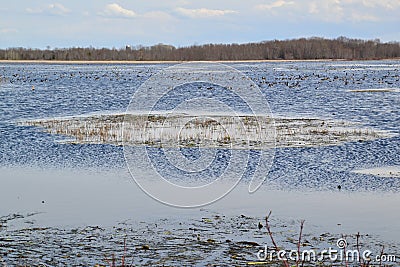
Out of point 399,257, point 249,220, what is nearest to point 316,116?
point 249,220

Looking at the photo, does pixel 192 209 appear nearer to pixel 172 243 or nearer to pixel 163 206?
pixel 163 206

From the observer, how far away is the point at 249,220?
35.7ft

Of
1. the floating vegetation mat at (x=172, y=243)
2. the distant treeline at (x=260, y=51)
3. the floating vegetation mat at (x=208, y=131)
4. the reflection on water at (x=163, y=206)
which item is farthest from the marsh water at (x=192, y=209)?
the distant treeline at (x=260, y=51)

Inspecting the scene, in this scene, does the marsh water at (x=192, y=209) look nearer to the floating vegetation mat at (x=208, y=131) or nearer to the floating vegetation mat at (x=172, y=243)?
the floating vegetation mat at (x=172, y=243)

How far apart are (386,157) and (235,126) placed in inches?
287

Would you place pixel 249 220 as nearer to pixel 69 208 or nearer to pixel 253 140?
pixel 69 208

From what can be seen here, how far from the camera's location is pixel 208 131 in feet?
70.9

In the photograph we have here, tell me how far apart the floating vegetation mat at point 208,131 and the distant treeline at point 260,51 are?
103953mm

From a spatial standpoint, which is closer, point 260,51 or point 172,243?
point 172,243

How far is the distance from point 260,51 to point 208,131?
116 metres

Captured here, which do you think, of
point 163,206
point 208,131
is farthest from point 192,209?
point 208,131

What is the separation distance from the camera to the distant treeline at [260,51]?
439 ft

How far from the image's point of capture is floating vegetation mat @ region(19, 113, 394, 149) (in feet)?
63.9

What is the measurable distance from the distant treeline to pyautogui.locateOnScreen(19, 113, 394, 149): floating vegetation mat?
10395 centimetres
